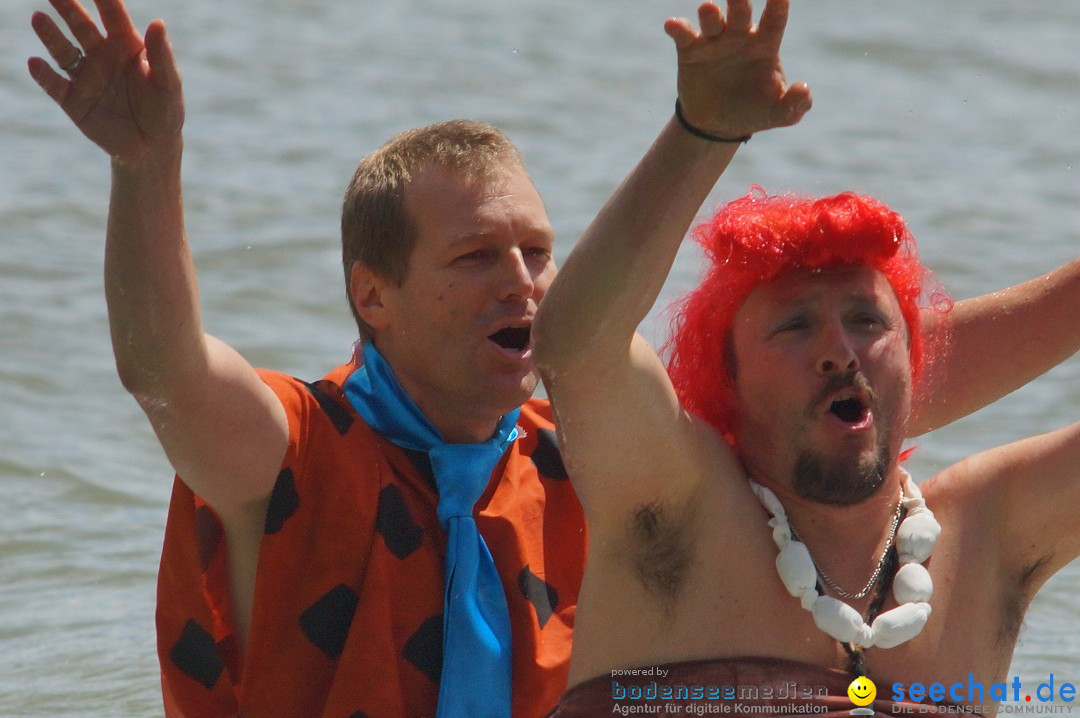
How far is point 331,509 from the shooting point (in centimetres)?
319

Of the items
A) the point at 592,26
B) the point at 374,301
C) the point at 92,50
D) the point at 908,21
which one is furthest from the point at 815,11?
the point at 92,50

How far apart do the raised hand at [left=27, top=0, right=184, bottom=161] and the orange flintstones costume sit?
28.5 inches

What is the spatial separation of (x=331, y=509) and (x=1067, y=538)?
141 cm

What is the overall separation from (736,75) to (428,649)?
4.54ft

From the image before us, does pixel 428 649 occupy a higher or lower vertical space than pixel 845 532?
lower

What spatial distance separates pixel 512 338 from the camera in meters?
3.45

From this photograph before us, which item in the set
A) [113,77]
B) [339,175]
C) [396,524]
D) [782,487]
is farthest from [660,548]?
[339,175]

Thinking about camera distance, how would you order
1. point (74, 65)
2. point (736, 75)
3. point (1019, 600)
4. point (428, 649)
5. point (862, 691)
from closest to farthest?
point (736, 75) → point (74, 65) → point (862, 691) → point (1019, 600) → point (428, 649)

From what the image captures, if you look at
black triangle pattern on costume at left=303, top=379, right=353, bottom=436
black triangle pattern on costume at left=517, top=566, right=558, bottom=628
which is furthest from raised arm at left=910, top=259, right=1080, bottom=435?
black triangle pattern on costume at left=303, top=379, right=353, bottom=436

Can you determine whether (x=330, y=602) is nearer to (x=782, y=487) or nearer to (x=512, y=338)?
(x=512, y=338)

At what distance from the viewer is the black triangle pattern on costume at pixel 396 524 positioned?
322cm

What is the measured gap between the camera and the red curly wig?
2.96 metres

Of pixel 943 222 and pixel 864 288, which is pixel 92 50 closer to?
pixel 864 288

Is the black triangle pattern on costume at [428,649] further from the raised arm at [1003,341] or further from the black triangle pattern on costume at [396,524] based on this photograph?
the raised arm at [1003,341]
